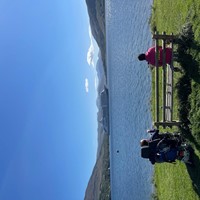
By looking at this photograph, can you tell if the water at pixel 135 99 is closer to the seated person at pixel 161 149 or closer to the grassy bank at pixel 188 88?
the grassy bank at pixel 188 88

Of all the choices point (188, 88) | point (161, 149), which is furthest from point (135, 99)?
point (188, 88)

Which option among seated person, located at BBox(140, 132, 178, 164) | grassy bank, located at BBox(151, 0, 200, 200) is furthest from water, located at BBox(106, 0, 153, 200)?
seated person, located at BBox(140, 132, 178, 164)

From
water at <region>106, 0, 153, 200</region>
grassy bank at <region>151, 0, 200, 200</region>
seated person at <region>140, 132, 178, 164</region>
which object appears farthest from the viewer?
water at <region>106, 0, 153, 200</region>

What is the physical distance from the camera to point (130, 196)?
27984 mm

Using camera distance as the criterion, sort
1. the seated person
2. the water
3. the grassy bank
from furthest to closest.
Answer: the water
the seated person
the grassy bank

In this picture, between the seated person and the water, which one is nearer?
the seated person

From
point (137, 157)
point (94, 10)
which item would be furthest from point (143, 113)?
point (94, 10)

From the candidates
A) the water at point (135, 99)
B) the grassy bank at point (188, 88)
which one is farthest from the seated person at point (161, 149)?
the water at point (135, 99)

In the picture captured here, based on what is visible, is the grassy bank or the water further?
the water

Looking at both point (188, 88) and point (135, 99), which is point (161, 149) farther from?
point (135, 99)

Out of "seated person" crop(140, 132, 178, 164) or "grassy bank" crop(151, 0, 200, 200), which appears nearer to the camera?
"grassy bank" crop(151, 0, 200, 200)

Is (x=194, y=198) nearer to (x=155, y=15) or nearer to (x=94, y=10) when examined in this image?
(x=155, y=15)

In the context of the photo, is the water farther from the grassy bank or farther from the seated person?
the seated person

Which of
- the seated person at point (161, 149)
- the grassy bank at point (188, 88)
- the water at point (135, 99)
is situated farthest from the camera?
the water at point (135, 99)
